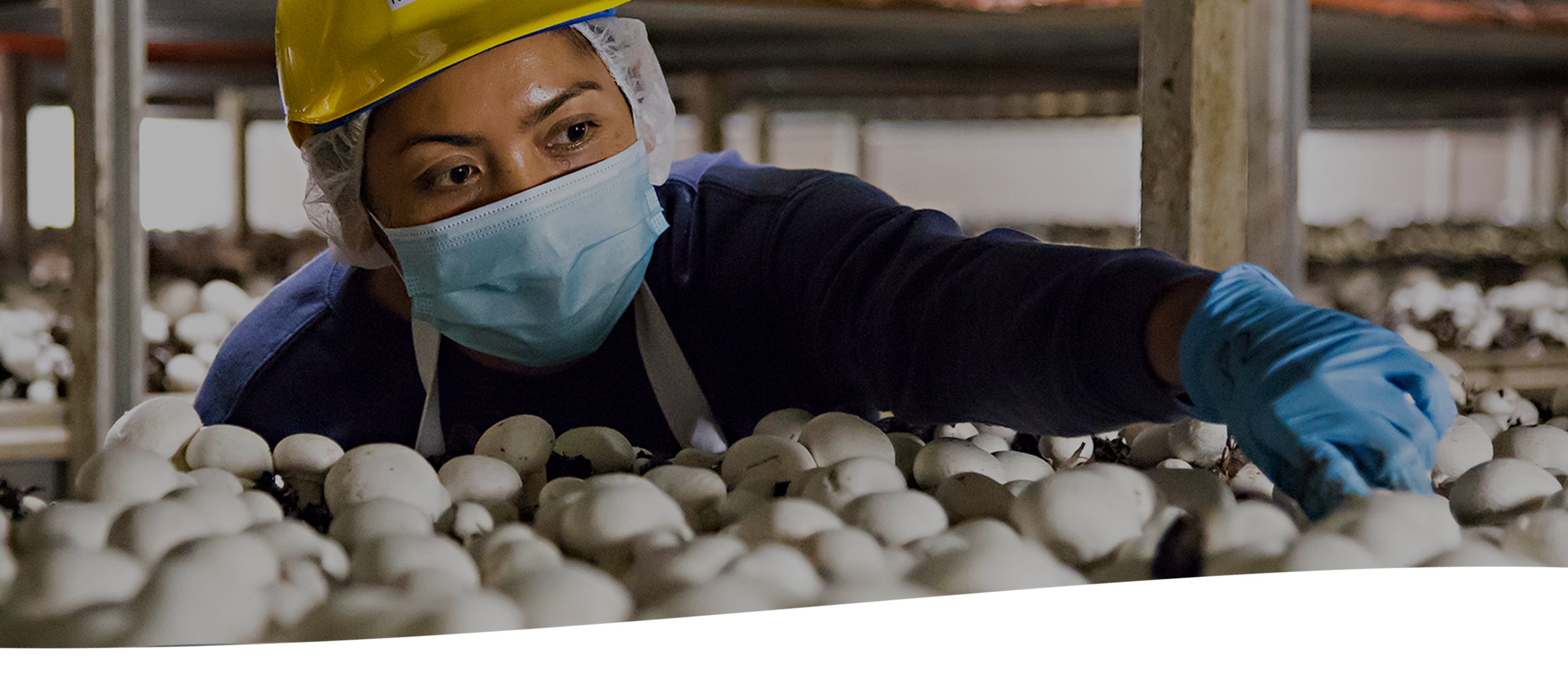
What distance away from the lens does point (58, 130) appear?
945 centimetres

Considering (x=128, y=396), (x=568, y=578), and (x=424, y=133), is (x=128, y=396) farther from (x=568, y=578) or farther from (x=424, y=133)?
(x=568, y=578)

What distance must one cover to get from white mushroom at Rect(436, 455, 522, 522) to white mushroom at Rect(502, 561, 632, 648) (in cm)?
28

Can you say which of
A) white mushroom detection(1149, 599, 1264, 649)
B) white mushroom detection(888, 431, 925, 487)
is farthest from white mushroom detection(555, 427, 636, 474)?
white mushroom detection(1149, 599, 1264, 649)

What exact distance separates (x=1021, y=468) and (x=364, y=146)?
766 millimetres

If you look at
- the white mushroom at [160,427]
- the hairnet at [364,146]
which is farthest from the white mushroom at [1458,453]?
the white mushroom at [160,427]

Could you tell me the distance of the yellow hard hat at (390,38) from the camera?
1.15 metres

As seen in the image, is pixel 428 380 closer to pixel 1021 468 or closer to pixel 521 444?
pixel 521 444

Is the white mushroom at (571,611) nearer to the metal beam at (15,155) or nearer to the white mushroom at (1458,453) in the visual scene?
the white mushroom at (1458,453)

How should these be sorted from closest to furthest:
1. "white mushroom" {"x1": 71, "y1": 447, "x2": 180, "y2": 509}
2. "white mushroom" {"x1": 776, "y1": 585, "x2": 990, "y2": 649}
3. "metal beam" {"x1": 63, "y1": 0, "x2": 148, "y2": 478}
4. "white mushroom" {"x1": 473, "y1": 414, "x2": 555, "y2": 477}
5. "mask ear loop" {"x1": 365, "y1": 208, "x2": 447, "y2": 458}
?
"white mushroom" {"x1": 776, "y1": 585, "x2": 990, "y2": 649} → "white mushroom" {"x1": 71, "y1": 447, "x2": 180, "y2": 509} → "white mushroom" {"x1": 473, "y1": 414, "x2": 555, "y2": 477} → "mask ear loop" {"x1": 365, "y1": 208, "x2": 447, "y2": 458} → "metal beam" {"x1": 63, "y1": 0, "x2": 148, "y2": 478}

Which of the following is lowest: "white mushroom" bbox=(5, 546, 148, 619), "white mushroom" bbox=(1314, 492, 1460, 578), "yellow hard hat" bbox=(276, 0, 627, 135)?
"white mushroom" bbox=(5, 546, 148, 619)

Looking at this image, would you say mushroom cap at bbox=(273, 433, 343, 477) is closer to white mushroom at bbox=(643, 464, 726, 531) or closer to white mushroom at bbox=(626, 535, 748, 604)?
white mushroom at bbox=(643, 464, 726, 531)

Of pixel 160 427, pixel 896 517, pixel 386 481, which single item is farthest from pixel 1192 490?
pixel 160 427

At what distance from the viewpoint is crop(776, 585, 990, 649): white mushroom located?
0.54 meters

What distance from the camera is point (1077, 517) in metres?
0.70
